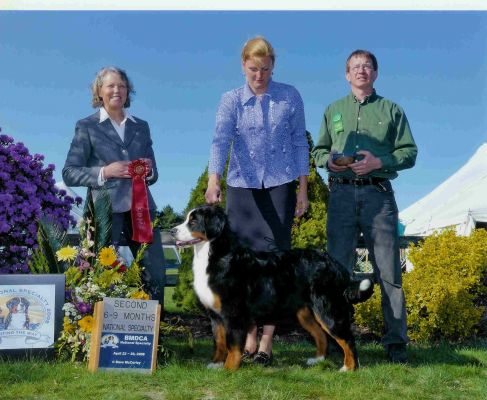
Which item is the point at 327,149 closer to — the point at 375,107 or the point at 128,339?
the point at 375,107

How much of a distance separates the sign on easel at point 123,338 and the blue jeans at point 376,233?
1.55 metres

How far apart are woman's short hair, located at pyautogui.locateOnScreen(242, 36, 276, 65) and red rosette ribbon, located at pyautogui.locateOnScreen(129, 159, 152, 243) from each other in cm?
110

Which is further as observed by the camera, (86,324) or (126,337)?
(86,324)

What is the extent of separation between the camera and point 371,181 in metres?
4.65

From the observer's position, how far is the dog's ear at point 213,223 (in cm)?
414

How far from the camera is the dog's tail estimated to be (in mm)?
4319

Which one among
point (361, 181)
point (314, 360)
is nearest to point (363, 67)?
point (361, 181)

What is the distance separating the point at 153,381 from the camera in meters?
3.85

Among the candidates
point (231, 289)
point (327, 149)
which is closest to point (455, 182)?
point (327, 149)

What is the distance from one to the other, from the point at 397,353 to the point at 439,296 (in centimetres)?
186

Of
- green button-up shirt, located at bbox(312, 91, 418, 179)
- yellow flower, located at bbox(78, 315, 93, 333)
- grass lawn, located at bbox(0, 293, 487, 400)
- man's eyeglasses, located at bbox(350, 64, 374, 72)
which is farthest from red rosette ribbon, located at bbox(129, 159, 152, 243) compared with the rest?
man's eyeglasses, located at bbox(350, 64, 374, 72)

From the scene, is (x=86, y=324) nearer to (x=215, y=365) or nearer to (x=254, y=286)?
(x=215, y=365)

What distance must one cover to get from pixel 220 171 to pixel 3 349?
2.02 meters

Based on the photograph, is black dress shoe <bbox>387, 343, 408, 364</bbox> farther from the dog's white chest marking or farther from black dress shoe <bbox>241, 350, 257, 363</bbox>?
the dog's white chest marking
